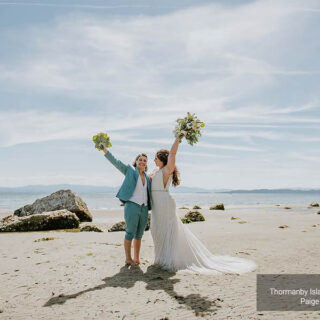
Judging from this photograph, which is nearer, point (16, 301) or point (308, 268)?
point (16, 301)

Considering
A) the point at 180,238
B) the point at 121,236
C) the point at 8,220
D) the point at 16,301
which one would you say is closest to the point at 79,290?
the point at 16,301

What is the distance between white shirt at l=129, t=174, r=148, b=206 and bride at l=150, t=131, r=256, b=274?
0.20 meters

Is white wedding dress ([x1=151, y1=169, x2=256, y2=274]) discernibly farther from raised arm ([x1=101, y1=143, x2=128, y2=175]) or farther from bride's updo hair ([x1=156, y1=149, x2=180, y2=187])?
raised arm ([x1=101, y1=143, x2=128, y2=175])

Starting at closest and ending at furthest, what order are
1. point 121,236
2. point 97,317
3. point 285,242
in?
point 97,317 < point 285,242 < point 121,236

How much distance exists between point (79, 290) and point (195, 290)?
2.05 meters

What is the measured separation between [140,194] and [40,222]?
8.62 metres

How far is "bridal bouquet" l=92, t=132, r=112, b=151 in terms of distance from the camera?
793cm

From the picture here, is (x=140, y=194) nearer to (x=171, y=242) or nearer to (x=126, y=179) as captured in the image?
(x=126, y=179)

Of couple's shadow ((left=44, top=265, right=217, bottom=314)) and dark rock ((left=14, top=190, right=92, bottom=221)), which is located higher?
dark rock ((left=14, top=190, right=92, bottom=221))

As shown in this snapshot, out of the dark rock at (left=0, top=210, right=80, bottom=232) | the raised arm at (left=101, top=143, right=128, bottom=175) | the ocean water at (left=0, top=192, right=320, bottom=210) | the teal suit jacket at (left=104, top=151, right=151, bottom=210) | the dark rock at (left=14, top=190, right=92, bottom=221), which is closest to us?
the teal suit jacket at (left=104, top=151, right=151, bottom=210)

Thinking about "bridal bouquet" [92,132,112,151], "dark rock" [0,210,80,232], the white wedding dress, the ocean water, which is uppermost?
"bridal bouquet" [92,132,112,151]

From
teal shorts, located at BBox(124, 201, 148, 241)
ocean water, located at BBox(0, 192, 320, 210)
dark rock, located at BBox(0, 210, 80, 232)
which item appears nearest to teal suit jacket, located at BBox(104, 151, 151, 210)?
teal shorts, located at BBox(124, 201, 148, 241)

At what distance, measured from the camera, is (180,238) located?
7.68 metres

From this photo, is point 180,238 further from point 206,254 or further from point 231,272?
point 231,272
